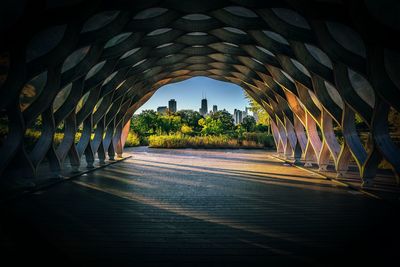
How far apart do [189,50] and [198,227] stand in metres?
14.6

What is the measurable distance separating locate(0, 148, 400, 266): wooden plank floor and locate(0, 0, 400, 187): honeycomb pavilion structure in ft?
8.94

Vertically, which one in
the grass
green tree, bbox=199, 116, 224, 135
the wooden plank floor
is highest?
green tree, bbox=199, 116, 224, 135

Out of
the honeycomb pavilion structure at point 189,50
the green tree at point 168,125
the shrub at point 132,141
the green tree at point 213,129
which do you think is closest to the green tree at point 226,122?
the green tree at point 213,129

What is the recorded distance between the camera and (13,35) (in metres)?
6.41

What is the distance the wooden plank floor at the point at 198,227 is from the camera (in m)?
4.05

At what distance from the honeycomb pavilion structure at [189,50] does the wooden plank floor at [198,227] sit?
107 inches

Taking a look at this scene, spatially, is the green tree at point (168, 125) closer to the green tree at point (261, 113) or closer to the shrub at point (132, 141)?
the shrub at point (132, 141)

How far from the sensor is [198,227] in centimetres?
539

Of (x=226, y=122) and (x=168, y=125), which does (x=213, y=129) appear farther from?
(x=226, y=122)

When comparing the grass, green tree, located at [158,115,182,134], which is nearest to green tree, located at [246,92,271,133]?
the grass

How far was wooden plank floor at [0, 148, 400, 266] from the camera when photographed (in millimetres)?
4055

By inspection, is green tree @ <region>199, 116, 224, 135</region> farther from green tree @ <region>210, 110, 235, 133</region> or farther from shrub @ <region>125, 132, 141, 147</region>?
shrub @ <region>125, 132, 141, 147</region>

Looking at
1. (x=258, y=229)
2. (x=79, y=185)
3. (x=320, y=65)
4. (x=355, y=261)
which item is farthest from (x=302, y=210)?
(x=79, y=185)

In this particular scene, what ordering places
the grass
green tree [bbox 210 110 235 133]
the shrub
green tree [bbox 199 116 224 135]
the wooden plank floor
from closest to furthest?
the wooden plank floor, the grass, the shrub, green tree [bbox 199 116 224 135], green tree [bbox 210 110 235 133]
